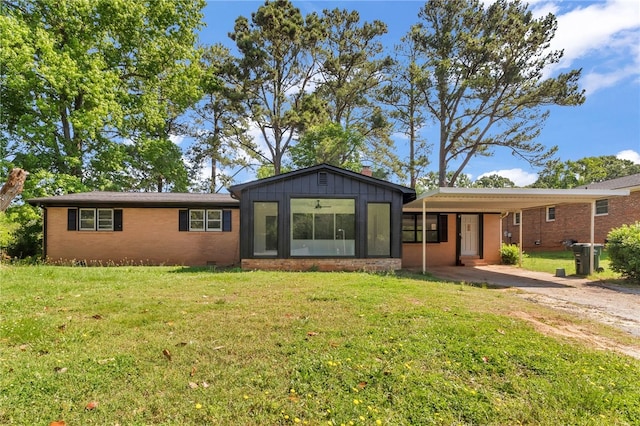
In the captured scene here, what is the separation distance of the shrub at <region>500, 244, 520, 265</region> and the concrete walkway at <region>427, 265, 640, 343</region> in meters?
2.40

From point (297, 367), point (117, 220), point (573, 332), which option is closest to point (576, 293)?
point (573, 332)

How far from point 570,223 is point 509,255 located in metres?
9.12

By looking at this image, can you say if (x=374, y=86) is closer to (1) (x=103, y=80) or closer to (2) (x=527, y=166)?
(2) (x=527, y=166)

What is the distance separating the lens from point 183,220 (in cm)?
1311

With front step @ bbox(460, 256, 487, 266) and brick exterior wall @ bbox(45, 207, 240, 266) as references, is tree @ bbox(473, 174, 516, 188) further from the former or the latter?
brick exterior wall @ bbox(45, 207, 240, 266)

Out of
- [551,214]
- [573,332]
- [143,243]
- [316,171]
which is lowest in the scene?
[573,332]

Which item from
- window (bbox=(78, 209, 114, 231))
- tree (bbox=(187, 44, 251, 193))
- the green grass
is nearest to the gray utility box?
the green grass

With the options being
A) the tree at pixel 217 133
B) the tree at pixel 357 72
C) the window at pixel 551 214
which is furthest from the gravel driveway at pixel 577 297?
the tree at pixel 217 133

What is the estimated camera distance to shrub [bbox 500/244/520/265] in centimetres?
1393

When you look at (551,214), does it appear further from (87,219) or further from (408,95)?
(87,219)

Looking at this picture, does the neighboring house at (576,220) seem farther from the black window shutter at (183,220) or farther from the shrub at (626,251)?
the black window shutter at (183,220)

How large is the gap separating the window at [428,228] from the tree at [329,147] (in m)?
9.66

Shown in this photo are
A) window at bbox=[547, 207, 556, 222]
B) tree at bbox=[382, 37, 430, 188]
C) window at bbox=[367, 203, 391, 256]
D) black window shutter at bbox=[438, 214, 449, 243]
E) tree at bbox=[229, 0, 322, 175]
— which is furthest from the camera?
tree at bbox=[382, 37, 430, 188]

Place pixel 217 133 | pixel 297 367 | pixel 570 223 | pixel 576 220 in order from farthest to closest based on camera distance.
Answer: pixel 217 133 → pixel 570 223 → pixel 576 220 → pixel 297 367
